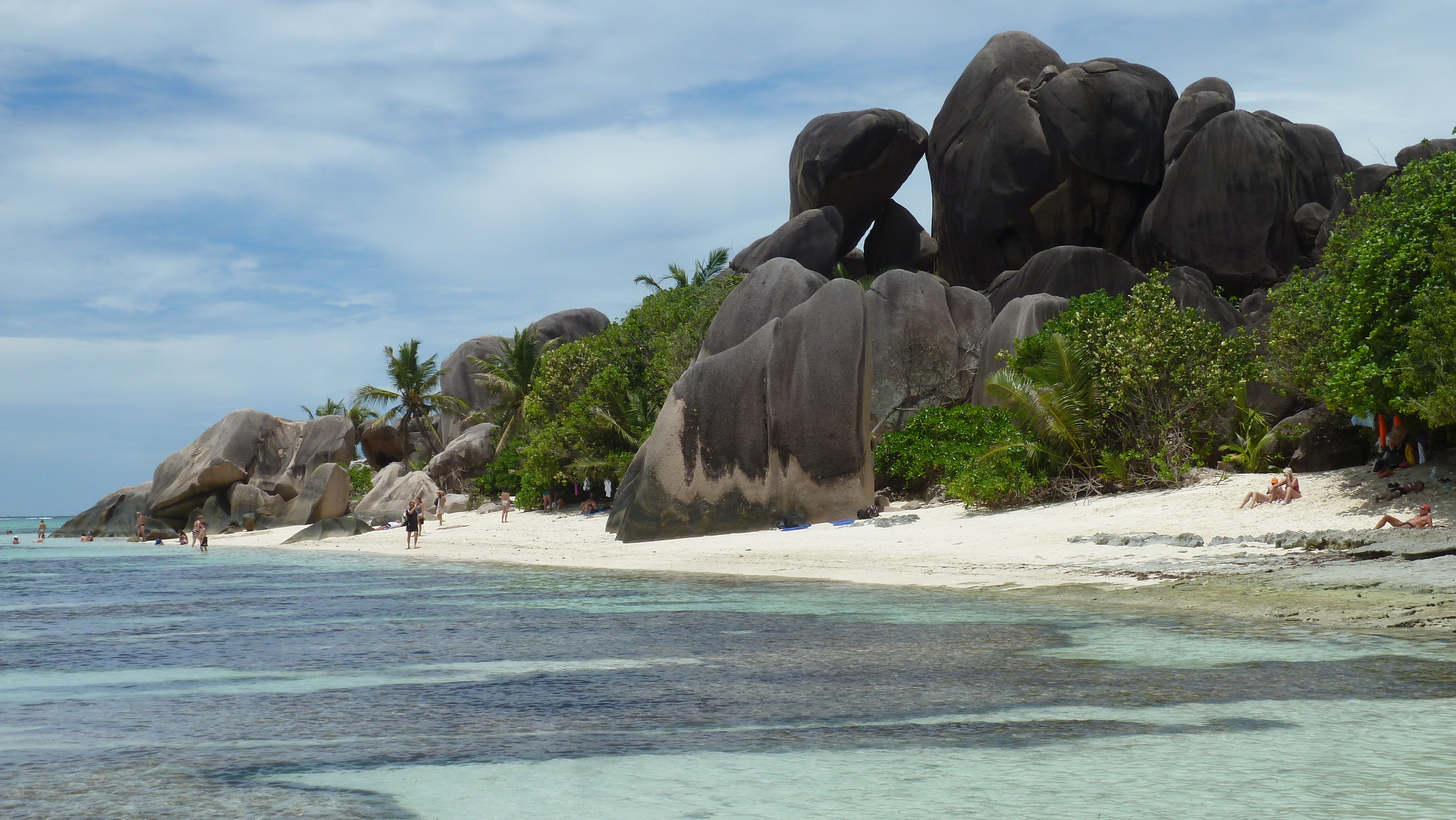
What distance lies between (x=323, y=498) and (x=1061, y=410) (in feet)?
84.9

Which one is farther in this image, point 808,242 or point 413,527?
point 808,242

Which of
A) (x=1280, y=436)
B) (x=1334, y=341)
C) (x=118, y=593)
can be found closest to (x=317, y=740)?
(x=118, y=593)

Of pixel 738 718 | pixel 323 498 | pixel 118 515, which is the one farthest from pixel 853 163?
pixel 738 718

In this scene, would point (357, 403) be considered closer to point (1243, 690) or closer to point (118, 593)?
point (118, 593)

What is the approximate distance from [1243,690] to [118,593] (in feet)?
52.9

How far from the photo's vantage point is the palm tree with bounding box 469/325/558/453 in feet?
124

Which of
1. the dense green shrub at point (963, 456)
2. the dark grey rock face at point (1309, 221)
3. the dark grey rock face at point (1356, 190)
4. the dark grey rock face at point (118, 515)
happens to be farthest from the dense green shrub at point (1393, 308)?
the dark grey rock face at point (118, 515)

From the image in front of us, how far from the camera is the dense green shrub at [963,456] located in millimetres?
18859

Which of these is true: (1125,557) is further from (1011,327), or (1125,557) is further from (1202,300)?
(1202,300)

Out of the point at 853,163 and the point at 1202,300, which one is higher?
the point at 853,163

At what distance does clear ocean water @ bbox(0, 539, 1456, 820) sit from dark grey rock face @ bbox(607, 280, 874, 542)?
29.5 feet

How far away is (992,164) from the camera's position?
36.6m

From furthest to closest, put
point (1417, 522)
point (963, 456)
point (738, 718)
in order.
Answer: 1. point (963, 456)
2. point (1417, 522)
3. point (738, 718)

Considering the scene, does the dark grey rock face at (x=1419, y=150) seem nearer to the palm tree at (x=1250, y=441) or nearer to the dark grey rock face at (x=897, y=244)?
the palm tree at (x=1250, y=441)
